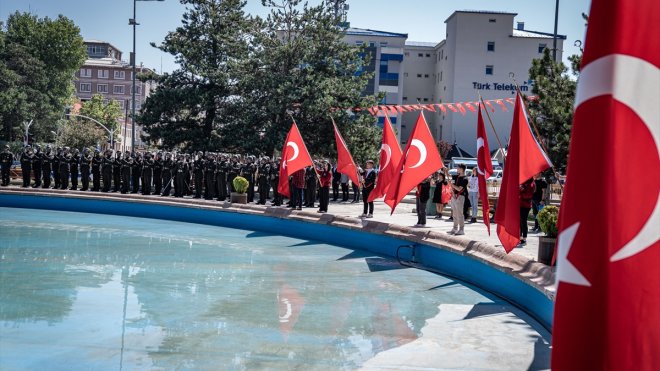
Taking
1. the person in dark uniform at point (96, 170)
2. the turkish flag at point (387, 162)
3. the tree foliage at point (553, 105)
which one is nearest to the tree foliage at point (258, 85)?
the person in dark uniform at point (96, 170)

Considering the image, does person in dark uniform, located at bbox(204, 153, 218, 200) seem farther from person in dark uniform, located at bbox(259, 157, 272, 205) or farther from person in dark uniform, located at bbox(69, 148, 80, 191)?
person in dark uniform, located at bbox(69, 148, 80, 191)

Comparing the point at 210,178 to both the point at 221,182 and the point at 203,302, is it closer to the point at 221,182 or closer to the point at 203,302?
the point at 221,182

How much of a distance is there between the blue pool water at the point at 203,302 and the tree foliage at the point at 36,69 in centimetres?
4986

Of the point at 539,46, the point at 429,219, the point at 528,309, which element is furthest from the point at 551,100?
the point at 539,46

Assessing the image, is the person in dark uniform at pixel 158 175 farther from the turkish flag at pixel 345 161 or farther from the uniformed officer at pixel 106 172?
the turkish flag at pixel 345 161

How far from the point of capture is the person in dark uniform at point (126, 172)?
27.9 metres

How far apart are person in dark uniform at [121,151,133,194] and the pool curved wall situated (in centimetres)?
174

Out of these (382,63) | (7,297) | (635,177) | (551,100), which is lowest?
(7,297)

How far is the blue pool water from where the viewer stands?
8.05m

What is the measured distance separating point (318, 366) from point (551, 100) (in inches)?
603

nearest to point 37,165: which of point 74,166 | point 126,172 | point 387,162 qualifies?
point 74,166

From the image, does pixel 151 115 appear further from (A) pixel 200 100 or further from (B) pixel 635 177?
(B) pixel 635 177

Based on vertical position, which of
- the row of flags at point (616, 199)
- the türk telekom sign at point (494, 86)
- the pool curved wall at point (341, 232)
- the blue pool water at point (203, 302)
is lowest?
the blue pool water at point (203, 302)

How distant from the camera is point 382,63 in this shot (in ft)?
226
